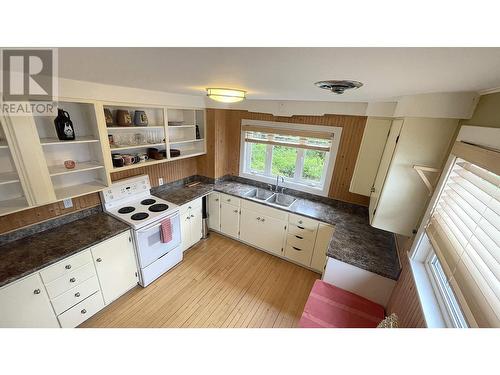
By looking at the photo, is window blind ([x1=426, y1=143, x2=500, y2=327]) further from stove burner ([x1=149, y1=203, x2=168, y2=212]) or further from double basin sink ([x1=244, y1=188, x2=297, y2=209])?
stove burner ([x1=149, y1=203, x2=168, y2=212])

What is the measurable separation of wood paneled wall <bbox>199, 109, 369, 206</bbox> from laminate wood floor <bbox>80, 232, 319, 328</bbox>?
123 centimetres

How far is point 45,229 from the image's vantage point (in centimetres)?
189

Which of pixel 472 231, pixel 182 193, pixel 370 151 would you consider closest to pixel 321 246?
pixel 370 151

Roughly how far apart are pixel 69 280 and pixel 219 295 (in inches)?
55.2

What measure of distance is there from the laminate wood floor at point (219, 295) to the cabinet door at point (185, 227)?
0.52 ft

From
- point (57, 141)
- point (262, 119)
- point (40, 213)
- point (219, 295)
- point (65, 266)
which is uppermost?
point (262, 119)

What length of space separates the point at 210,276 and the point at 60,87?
2361mm

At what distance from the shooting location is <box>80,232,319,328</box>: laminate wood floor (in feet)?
6.64

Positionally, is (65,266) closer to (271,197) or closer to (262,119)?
(271,197)

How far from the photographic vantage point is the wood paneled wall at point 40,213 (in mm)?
1670

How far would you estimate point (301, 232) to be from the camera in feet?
8.50

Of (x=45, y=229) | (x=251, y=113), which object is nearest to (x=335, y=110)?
(x=251, y=113)

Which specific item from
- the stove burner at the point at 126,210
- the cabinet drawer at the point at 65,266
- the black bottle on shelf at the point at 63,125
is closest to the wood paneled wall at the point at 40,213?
the stove burner at the point at 126,210
